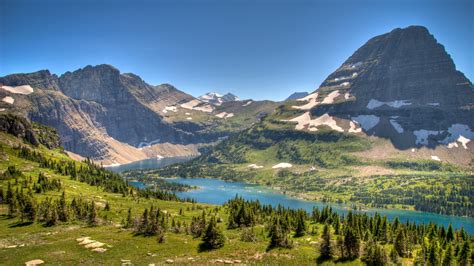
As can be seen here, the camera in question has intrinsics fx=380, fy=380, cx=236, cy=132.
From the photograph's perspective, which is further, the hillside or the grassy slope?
the hillside

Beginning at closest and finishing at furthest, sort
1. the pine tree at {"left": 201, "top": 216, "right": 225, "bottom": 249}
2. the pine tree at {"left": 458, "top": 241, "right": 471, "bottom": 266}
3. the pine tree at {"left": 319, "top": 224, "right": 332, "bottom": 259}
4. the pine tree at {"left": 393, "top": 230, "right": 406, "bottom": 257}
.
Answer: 1. the pine tree at {"left": 458, "top": 241, "right": 471, "bottom": 266}
2. the pine tree at {"left": 319, "top": 224, "right": 332, "bottom": 259}
3. the pine tree at {"left": 201, "top": 216, "right": 225, "bottom": 249}
4. the pine tree at {"left": 393, "top": 230, "right": 406, "bottom": 257}

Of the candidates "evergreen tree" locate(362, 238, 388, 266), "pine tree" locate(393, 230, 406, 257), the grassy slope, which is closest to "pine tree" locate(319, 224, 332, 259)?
the grassy slope

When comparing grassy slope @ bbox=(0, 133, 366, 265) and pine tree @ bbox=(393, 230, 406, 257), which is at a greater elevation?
pine tree @ bbox=(393, 230, 406, 257)

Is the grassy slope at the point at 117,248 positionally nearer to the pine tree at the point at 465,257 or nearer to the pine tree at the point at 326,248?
the pine tree at the point at 326,248

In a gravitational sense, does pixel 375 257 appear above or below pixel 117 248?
above

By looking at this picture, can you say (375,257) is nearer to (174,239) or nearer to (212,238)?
(212,238)

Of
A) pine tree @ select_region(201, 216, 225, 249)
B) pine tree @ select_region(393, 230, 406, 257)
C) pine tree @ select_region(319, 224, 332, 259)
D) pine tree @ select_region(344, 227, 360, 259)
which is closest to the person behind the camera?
pine tree @ select_region(344, 227, 360, 259)

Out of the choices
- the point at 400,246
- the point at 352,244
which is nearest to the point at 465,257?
the point at 400,246

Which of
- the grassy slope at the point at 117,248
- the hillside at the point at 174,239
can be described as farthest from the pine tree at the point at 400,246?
the grassy slope at the point at 117,248

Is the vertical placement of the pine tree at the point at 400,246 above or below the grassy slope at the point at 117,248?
above

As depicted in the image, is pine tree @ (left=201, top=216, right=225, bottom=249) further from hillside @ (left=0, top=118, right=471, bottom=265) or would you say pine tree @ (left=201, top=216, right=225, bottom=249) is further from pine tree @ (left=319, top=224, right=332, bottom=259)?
pine tree @ (left=319, top=224, right=332, bottom=259)

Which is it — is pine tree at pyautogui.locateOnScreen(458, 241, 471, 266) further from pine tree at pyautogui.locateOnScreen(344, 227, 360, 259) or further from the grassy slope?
the grassy slope

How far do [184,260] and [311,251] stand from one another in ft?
109

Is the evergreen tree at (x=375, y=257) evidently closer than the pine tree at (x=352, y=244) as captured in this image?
Yes
